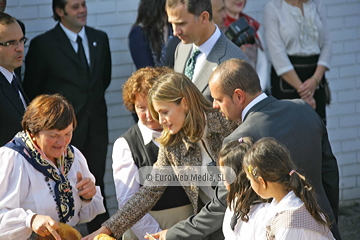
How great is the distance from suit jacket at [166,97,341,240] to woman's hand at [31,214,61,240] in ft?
2.05

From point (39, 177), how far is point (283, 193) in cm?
129

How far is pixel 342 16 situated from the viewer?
242 inches

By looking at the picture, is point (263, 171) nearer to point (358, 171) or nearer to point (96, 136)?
point (96, 136)

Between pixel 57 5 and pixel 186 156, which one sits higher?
pixel 57 5

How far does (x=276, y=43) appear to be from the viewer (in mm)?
5602

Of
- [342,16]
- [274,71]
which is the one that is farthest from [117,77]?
[342,16]

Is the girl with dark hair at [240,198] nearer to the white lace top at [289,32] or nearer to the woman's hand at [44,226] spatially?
the woman's hand at [44,226]

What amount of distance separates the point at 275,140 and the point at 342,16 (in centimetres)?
372

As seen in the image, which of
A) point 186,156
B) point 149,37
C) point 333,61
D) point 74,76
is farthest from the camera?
point 333,61

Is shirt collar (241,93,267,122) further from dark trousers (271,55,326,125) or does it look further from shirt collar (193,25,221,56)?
dark trousers (271,55,326,125)

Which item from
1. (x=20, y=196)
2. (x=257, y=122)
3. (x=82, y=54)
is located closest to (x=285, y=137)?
(x=257, y=122)

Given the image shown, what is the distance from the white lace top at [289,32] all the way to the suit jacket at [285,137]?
242 centimetres

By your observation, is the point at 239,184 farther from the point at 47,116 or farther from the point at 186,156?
the point at 47,116

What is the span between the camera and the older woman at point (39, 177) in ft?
9.90
